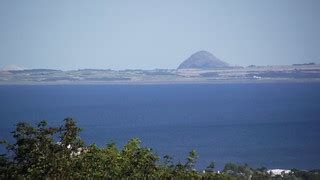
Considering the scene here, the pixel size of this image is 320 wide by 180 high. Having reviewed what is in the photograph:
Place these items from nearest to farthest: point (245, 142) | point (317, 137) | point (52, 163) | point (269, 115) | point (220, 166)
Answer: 1. point (52, 163)
2. point (220, 166)
3. point (245, 142)
4. point (317, 137)
5. point (269, 115)

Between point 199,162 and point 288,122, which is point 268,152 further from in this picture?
point 288,122

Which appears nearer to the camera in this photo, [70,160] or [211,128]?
[70,160]

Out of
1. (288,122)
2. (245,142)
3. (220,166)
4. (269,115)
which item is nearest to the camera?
(220,166)

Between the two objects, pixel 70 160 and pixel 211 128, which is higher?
pixel 70 160

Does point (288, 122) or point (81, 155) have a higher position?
point (81, 155)

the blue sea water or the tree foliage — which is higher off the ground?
the tree foliage

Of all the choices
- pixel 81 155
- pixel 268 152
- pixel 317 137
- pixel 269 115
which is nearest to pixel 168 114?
pixel 269 115

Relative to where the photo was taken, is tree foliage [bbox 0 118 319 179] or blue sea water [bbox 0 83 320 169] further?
blue sea water [bbox 0 83 320 169]

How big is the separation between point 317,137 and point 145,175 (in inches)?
3744

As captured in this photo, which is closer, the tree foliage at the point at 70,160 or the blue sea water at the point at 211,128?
the tree foliage at the point at 70,160

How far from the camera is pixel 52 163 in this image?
18484 mm

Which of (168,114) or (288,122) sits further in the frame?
(168,114)

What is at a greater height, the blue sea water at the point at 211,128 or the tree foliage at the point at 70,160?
the tree foliage at the point at 70,160

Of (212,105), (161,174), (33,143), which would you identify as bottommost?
(212,105)
